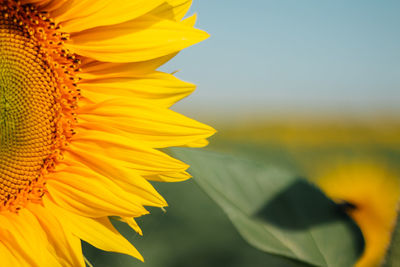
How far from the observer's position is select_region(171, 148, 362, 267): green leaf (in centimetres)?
105

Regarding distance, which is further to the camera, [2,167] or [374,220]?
[374,220]

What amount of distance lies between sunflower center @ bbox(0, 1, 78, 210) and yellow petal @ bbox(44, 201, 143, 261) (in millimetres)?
75

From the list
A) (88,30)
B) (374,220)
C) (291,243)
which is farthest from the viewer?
(374,220)

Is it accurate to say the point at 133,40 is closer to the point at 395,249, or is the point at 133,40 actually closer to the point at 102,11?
the point at 102,11

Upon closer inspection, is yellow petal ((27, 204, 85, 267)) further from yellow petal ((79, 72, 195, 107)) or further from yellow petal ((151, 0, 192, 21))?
yellow petal ((151, 0, 192, 21))

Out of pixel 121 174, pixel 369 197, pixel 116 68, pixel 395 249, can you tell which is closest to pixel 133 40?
pixel 116 68

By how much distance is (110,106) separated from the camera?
1.19m

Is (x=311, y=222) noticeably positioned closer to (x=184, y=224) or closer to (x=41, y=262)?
(x=41, y=262)

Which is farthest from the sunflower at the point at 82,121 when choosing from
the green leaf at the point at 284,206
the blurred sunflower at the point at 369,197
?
the blurred sunflower at the point at 369,197

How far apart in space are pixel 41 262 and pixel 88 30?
0.55 meters

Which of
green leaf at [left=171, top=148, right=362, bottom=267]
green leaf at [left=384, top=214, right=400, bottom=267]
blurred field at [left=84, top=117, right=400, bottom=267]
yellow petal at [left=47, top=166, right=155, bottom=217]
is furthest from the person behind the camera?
blurred field at [left=84, top=117, right=400, bottom=267]

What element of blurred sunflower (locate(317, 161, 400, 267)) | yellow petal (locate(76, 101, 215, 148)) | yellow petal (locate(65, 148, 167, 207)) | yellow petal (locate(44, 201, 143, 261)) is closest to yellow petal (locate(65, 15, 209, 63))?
yellow petal (locate(76, 101, 215, 148))

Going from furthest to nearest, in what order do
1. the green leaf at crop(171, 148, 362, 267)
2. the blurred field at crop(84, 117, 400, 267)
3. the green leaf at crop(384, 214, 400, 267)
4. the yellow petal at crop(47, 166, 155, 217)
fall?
the blurred field at crop(84, 117, 400, 267) → the yellow petal at crop(47, 166, 155, 217) → the green leaf at crop(171, 148, 362, 267) → the green leaf at crop(384, 214, 400, 267)

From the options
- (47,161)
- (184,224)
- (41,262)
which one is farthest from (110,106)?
(184,224)
